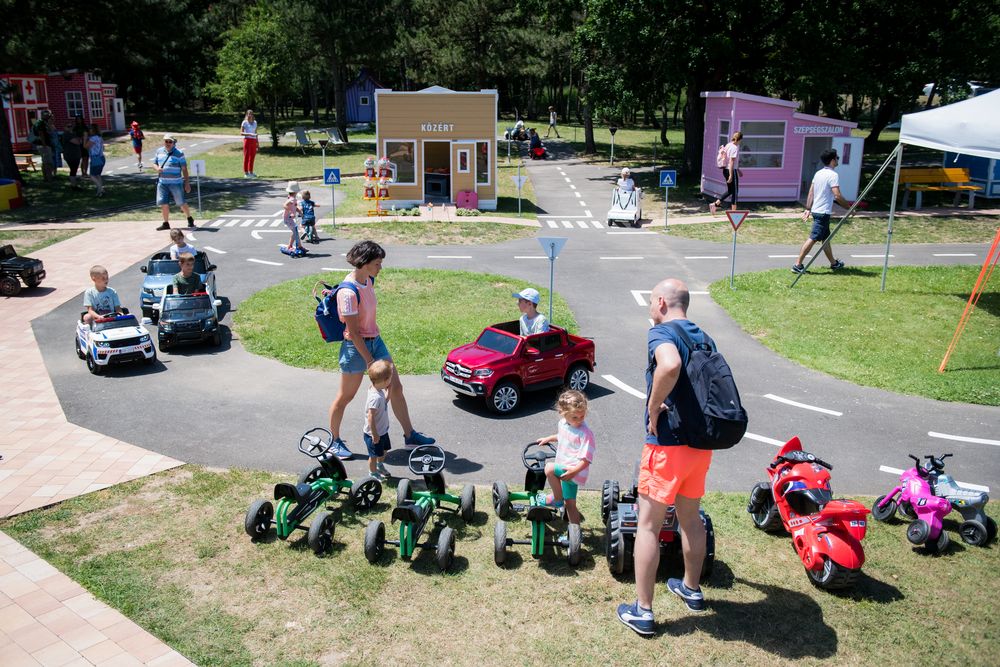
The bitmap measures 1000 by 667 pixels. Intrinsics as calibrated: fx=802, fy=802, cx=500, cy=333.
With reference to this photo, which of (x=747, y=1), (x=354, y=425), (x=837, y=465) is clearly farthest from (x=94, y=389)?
(x=747, y=1)

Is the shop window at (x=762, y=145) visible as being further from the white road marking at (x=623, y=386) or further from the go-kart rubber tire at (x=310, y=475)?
the go-kart rubber tire at (x=310, y=475)

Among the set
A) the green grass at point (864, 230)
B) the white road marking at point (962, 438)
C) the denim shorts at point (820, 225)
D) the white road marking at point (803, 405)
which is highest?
the denim shorts at point (820, 225)

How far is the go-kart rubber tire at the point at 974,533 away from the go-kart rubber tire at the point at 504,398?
17.3 feet

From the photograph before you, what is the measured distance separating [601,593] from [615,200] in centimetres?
1937

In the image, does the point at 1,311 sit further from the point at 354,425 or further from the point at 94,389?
the point at 354,425

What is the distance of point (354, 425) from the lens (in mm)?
9930

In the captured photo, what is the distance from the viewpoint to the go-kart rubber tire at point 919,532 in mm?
6887

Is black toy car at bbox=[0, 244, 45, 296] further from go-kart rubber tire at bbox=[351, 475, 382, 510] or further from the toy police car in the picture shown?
go-kart rubber tire at bbox=[351, 475, 382, 510]

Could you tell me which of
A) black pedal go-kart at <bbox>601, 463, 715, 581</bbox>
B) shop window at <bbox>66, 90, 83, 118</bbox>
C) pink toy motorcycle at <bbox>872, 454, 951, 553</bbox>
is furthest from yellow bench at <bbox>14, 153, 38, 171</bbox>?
pink toy motorcycle at <bbox>872, 454, 951, 553</bbox>

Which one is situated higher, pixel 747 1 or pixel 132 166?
pixel 747 1

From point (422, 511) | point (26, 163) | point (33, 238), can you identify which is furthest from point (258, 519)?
point (26, 163)

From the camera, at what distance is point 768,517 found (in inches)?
283

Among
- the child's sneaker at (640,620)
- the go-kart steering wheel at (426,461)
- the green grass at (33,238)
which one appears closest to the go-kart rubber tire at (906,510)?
the child's sneaker at (640,620)

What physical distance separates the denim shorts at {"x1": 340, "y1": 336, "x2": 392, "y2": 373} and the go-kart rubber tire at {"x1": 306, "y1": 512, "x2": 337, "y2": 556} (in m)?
1.95
